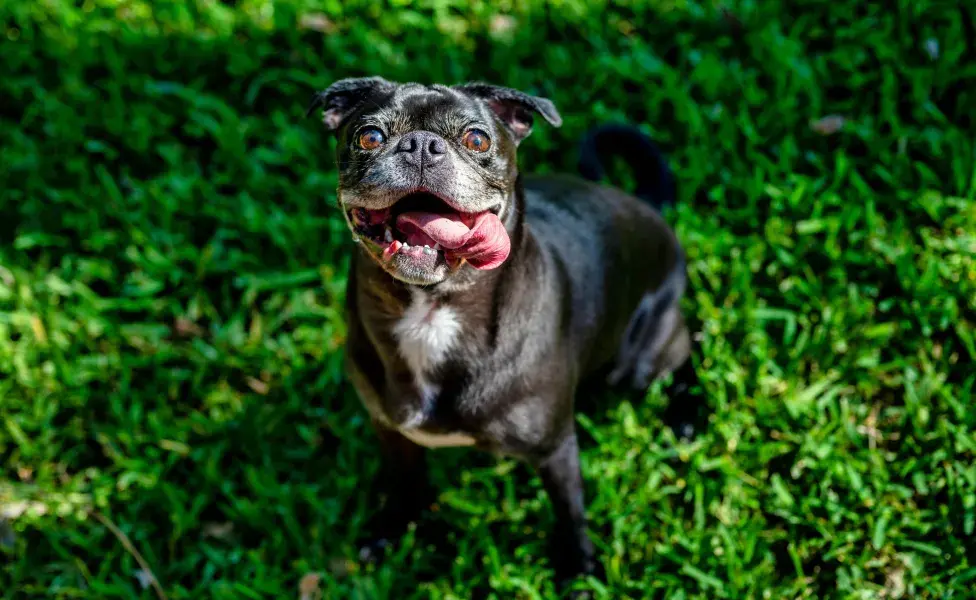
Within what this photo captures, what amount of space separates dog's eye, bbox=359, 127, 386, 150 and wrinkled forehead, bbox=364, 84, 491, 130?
0.04 meters

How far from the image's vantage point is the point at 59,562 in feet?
13.0

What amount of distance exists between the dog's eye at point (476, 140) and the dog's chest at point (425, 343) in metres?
0.50

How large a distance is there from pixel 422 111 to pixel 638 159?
1988 millimetres

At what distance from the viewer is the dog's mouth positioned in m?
2.62

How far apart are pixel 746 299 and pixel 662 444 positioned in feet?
2.75

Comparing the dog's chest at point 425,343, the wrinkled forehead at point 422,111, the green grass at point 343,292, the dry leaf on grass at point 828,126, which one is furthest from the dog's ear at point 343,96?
the dry leaf on grass at point 828,126

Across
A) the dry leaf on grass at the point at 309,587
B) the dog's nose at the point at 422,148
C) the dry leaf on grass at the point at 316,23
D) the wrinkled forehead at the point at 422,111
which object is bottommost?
the dry leaf on grass at the point at 309,587

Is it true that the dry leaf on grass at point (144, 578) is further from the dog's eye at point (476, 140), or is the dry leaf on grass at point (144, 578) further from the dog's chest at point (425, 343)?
the dog's eye at point (476, 140)

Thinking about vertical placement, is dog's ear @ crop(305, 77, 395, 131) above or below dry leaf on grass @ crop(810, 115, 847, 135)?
above

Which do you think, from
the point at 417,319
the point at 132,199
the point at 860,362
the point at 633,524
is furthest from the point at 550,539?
the point at 132,199

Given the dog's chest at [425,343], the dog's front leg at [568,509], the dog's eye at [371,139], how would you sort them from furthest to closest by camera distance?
the dog's front leg at [568,509]
the dog's chest at [425,343]
the dog's eye at [371,139]

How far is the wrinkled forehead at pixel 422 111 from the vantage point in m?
2.77

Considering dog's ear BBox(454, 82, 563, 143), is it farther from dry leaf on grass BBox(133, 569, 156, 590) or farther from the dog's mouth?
dry leaf on grass BBox(133, 569, 156, 590)

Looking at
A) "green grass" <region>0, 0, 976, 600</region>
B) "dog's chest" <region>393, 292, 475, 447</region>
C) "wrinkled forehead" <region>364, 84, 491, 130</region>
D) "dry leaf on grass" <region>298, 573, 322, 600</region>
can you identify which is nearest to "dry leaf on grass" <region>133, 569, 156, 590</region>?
"green grass" <region>0, 0, 976, 600</region>
